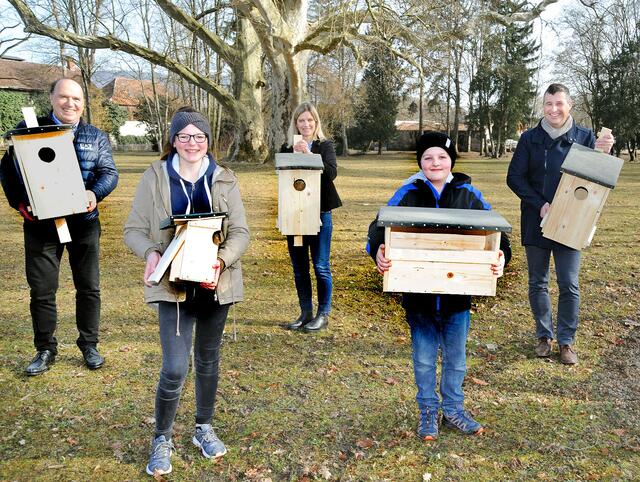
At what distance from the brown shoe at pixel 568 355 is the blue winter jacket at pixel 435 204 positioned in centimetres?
166

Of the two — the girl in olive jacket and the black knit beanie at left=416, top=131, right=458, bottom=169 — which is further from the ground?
the black knit beanie at left=416, top=131, right=458, bottom=169

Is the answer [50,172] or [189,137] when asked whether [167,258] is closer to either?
[189,137]

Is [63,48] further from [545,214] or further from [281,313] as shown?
[545,214]

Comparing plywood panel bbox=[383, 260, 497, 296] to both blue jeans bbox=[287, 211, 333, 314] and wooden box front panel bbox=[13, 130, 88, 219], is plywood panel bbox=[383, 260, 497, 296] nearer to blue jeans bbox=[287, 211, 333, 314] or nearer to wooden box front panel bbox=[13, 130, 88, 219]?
blue jeans bbox=[287, 211, 333, 314]

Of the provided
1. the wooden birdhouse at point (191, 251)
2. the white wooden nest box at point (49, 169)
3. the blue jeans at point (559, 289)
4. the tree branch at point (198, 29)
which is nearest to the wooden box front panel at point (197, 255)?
the wooden birdhouse at point (191, 251)

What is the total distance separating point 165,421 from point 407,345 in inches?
98.5

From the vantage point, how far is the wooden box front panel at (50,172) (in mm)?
3779

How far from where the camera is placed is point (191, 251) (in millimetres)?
2715

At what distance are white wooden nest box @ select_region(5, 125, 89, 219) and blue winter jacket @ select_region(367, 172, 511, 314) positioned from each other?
216 centimetres

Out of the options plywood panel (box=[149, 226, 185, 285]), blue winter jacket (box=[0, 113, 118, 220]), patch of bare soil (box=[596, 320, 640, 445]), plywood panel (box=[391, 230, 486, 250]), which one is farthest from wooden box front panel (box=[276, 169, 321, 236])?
patch of bare soil (box=[596, 320, 640, 445])

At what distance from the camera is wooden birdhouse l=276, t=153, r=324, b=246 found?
185 inches

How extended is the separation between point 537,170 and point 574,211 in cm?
62

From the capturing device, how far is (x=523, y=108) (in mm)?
44844

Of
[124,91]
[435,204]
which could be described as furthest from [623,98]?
[124,91]
